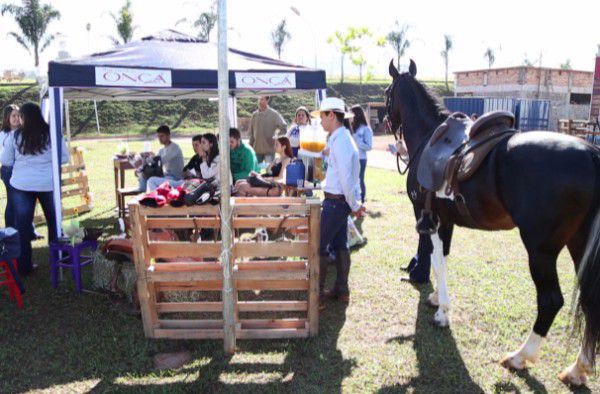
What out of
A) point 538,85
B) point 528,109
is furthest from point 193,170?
point 538,85

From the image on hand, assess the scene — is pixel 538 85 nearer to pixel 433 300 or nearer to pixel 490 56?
pixel 433 300

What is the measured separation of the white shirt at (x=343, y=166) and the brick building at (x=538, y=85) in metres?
28.7

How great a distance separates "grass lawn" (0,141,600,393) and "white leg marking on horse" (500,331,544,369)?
0.08 meters

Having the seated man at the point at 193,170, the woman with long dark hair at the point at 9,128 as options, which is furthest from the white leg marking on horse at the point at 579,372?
the woman with long dark hair at the point at 9,128

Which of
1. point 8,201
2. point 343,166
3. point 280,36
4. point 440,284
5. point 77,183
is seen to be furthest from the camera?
point 280,36

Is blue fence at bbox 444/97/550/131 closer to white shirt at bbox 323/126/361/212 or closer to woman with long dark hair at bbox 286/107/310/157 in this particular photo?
woman with long dark hair at bbox 286/107/310/157

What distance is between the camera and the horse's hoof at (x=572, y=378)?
3.07 meters

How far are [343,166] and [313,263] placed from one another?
0.92m

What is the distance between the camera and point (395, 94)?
4.52 m

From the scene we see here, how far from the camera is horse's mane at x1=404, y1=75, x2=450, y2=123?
422cm

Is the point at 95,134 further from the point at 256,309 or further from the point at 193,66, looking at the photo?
the point at 256,309

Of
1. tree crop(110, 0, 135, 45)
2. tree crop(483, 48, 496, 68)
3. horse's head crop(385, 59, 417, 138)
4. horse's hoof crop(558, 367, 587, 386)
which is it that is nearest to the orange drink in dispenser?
horse's head crop(385, 59, 417, 138)

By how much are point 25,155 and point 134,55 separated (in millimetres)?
1703

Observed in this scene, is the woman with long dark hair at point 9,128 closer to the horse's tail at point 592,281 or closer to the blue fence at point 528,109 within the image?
the horse's tail at point 592,281
